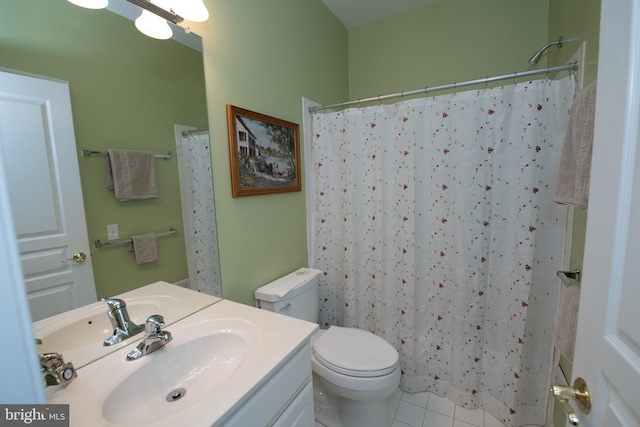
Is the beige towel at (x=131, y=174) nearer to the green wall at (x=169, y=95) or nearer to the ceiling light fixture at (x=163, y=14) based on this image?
the green wall at (x=169, y=95)

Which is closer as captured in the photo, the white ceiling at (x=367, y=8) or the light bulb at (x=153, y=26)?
the light bulb at (x=153, y=26)

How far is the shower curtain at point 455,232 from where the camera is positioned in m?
1.36

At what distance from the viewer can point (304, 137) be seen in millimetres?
1840

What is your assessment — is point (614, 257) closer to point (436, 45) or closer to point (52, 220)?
point (52, 220)

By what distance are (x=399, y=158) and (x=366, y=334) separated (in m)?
1.09

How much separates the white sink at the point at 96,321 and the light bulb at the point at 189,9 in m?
1.03

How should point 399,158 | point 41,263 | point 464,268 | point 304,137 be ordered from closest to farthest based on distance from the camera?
1. point 41,263
2. point 464,268
3. point 399,158
4. point 304,137

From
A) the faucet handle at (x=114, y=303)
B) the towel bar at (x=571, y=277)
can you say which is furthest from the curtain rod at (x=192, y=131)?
the towel bar at (x=571, y=277)

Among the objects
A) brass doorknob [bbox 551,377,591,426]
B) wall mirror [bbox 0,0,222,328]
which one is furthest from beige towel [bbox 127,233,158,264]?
brass doorknob [bbox 551,377,591,426]

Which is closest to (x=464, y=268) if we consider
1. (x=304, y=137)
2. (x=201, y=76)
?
(x=304, y=137)

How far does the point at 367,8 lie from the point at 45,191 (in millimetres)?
2283

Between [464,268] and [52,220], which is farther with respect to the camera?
[464,268]

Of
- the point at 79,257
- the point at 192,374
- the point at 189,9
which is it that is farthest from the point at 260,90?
the point at 192,374

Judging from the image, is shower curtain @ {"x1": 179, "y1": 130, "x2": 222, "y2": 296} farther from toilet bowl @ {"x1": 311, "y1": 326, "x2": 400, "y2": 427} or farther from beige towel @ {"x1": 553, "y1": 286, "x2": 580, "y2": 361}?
beige towel @ {"x1": 553, "y1": 286, "x2": 580, "y2": 361}
